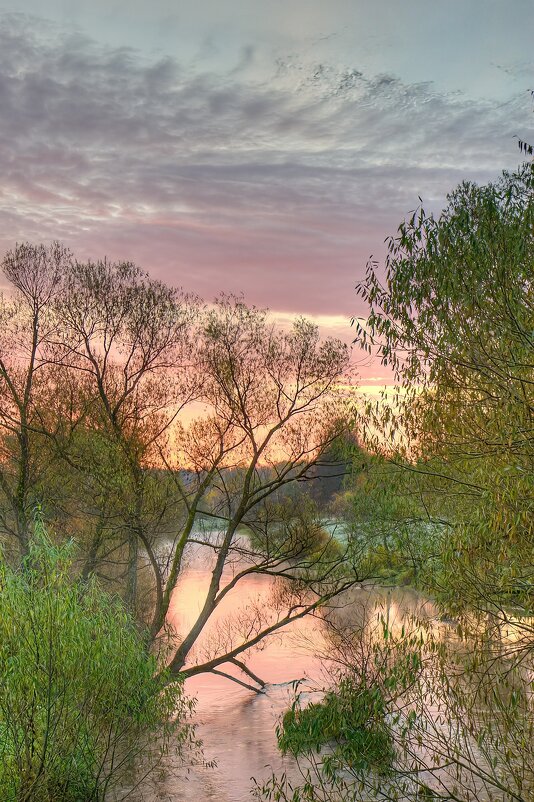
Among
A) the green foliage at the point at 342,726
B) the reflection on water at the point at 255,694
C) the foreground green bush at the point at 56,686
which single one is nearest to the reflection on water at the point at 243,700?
the reflection on water at the point at 255,694

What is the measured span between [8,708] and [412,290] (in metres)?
7.90

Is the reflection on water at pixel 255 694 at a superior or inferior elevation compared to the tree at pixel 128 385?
inferior

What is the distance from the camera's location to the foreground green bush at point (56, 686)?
10.7 meters

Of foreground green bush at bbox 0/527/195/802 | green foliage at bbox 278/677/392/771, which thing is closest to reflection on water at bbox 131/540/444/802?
green foliage at bbox 278/677/392/771

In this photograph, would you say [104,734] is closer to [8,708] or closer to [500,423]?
[8,708]

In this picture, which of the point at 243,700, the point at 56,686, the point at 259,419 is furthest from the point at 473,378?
the point at 243,700

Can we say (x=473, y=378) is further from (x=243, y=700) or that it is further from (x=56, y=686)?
(x=243, y=700)

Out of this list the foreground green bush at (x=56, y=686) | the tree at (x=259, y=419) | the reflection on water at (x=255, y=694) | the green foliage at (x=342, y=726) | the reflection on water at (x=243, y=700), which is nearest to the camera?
the foreground green bush at (x=56, y=686)

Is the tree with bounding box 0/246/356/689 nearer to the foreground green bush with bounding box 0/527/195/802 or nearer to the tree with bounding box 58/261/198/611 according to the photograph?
the tree with bounding box 58/261/198/611

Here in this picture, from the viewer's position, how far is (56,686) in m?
11.1

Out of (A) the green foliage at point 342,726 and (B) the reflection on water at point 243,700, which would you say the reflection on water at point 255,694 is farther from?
(A) the green foliage at point 342,726

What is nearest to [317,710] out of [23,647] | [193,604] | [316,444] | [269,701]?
[269,701]

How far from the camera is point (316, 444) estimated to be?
1941 cm

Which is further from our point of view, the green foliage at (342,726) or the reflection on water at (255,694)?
the reflection on water at (255,694)
